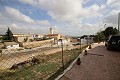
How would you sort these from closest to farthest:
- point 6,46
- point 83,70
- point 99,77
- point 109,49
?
point 99,77, point 83,70, point 109,49, point 6,46

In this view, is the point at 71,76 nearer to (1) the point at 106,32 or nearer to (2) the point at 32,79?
(2) the point at 32,79

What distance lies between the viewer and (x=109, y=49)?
11.5 metres

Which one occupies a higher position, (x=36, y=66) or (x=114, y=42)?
(x=114, y=42)

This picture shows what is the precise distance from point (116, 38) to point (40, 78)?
25.2 feet

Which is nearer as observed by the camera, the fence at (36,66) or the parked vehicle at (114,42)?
the fence at (36,66)

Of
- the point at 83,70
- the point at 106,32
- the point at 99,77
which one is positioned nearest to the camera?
the point at 99,77

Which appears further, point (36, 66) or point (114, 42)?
point (114, 42)

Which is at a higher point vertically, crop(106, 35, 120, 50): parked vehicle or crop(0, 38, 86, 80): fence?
crop(106, 35, 120, 50): parked vehicle

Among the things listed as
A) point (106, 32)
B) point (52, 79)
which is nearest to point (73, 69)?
point (52, 79)

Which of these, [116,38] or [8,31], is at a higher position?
[8,31]

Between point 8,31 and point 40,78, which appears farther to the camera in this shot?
point 8,31

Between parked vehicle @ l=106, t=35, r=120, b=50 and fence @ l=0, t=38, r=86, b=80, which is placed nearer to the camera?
fence @ l=0, t=38, r=86, b=80

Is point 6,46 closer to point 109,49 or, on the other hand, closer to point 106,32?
point 106,32

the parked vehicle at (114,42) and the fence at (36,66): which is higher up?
the parked vehicle at (114,42)
